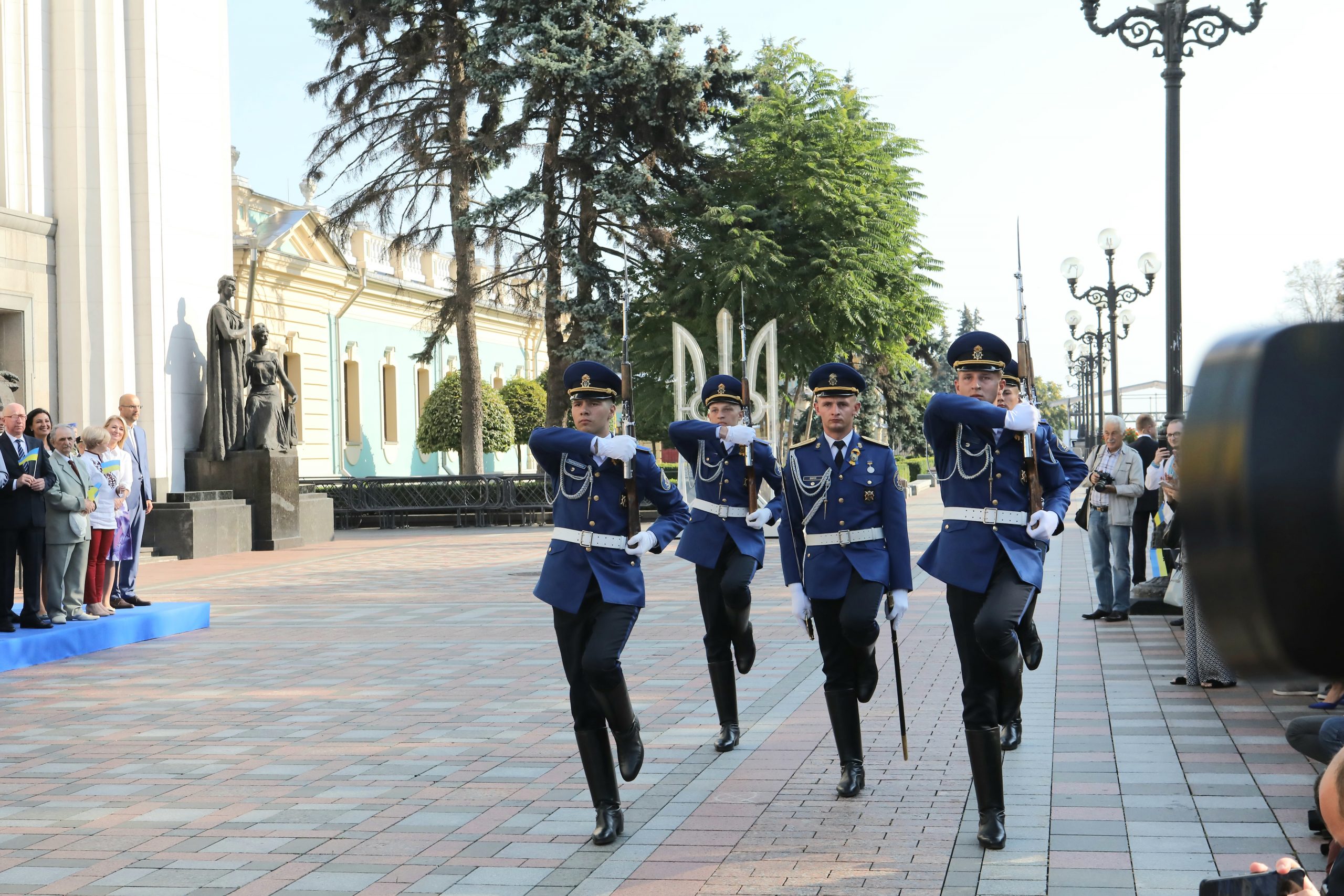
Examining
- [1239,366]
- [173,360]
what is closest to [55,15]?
[173,360]

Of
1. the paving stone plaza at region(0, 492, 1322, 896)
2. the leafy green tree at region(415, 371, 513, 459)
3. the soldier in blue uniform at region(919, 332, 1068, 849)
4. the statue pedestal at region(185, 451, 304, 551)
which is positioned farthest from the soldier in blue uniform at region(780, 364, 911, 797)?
the leafy green tree at region(415, 371, 513, 459)

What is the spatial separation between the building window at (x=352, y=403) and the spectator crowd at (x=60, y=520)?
107ft

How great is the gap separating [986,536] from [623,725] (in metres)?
1.75

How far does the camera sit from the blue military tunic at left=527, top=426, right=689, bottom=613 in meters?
5.87

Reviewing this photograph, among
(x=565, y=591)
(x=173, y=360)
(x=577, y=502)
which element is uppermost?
(x=173, y=360)

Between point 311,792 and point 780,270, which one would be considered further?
point 780,270

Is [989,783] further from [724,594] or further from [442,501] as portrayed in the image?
[442,501]

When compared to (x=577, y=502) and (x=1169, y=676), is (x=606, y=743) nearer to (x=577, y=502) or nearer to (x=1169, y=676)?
(x=577, y=502)

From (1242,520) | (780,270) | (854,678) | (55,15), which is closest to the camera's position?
(1242,520)

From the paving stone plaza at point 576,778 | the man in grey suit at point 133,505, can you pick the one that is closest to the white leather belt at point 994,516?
the paving stone plaza at point 576,778

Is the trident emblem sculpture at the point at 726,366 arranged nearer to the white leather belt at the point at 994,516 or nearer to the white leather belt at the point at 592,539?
the white leather belt at the point at 994,516

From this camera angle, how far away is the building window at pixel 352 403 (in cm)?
4481

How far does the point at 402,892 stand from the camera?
498 centimetres

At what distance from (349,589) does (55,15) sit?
10.9 meters
